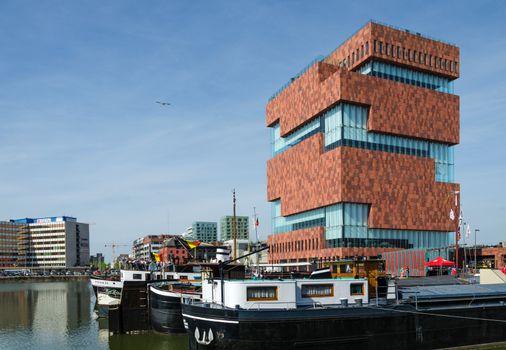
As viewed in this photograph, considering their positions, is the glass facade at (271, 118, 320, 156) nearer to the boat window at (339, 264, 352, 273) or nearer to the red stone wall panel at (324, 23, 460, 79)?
the red stone wall panel at (324, 23, 460, 79)

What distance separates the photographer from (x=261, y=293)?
3005cm

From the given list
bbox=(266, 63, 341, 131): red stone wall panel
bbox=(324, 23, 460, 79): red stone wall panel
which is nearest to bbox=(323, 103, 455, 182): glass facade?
bbox=(266, 63, 341, 131): red stone wall panel

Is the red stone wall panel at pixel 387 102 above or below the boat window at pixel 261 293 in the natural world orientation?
above

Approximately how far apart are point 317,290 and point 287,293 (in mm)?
2144

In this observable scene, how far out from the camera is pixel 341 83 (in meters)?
92.9

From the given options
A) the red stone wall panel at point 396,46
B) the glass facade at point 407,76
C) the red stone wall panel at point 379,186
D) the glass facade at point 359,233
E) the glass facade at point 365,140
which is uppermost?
the red stone wall panel at point 396,46

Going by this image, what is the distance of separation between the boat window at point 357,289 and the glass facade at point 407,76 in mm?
71575

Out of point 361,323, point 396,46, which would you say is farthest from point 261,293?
point 396,46

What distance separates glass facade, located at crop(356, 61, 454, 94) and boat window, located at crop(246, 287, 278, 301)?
246 ft

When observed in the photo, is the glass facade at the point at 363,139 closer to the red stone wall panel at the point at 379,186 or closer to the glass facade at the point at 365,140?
the glass facade at the point at 365,140

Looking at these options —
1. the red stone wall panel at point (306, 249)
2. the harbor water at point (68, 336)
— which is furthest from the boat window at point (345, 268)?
the red stone wall panel at point (306, 249)

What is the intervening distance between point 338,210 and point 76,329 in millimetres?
53156

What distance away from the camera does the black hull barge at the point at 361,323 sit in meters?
28.6

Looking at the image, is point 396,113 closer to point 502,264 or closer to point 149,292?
point 502,264
